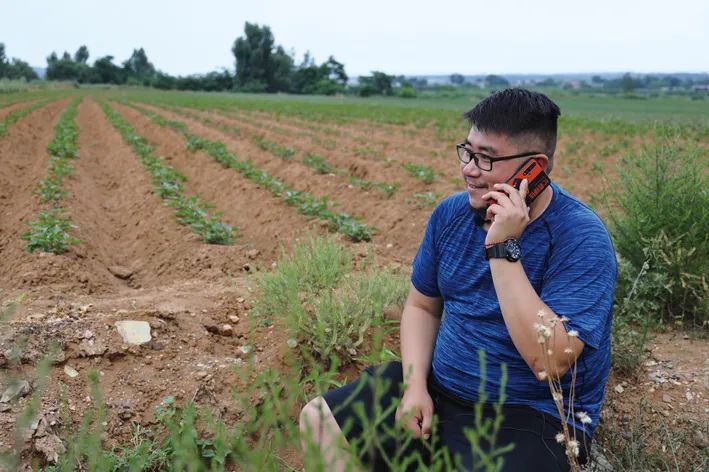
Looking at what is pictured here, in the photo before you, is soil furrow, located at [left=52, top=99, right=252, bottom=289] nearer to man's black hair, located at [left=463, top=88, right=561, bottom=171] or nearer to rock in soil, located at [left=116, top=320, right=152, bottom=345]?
rock in soil, located at [left=116, top=320, right=152, bottom=345]

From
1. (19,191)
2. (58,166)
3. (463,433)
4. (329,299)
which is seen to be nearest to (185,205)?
(19,191)

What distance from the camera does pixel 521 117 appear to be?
2.31m

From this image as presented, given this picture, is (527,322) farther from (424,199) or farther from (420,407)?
(424,199)

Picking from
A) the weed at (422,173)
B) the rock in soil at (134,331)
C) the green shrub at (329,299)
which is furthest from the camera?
the weed at (422,173)

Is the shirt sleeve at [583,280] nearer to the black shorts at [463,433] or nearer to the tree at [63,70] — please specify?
the black shorts at [463,433]

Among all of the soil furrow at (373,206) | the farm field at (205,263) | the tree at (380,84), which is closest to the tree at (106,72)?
the tree at (380,84)

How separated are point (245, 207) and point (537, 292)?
6.45 meters

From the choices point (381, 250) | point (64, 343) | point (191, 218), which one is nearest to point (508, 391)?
point (64, 343)

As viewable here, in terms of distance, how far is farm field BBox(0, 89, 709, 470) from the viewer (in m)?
3.17

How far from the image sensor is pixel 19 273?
5508 millimetres

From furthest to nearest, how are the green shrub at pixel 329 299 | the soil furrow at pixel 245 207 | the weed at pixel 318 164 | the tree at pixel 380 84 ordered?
the tree at pixel 380 84
the weed at pixel 318 164
the soil furrow at pixel 245 207
the green shrub at pixel 329 299

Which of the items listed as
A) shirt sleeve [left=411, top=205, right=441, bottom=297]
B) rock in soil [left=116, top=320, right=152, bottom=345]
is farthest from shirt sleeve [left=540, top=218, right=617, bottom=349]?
rock in soil [left=116, top=320, right=152, bottom=345]

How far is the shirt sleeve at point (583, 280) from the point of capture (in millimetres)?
2133

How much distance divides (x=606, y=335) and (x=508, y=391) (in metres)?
0.41
